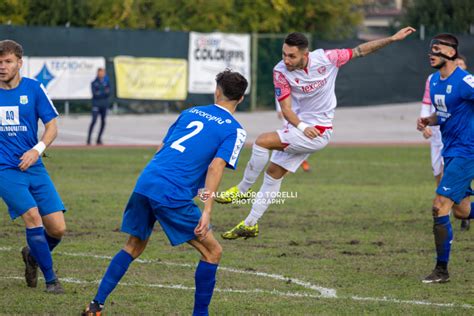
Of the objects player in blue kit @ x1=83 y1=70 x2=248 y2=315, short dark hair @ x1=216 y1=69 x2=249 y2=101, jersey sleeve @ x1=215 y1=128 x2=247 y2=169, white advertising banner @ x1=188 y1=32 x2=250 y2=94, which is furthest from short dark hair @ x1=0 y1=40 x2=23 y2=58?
white advertising banner @ x1=188 y1=32 x2=250 y2=94

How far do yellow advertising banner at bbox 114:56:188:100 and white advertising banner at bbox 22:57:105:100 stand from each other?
3.90 feet

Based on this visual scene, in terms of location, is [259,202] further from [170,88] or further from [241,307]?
[170,88]

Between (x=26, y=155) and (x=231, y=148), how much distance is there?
2095 mm

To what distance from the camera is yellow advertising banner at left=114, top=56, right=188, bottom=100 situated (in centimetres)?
3206

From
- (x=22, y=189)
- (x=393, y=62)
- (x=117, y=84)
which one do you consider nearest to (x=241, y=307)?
(x=22, y=189)

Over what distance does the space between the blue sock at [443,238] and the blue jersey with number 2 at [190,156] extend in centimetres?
313

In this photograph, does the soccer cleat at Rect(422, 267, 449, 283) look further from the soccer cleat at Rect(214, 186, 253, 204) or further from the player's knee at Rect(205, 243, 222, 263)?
the player's knee at Rect(205, 243, 222, 263)

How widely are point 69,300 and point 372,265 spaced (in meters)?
3.49

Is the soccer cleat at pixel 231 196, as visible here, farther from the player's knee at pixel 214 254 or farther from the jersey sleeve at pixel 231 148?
the jersey sleeve at pixel 231 148

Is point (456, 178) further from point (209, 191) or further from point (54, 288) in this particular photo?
point (54, 288)

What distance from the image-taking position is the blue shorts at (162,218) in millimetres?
7305

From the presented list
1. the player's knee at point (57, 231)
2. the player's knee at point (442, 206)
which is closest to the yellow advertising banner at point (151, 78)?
the player's knee at point (442, 206)

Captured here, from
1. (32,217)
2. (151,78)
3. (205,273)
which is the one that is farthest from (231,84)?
(151,78)

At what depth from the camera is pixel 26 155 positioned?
8422 millimetres
